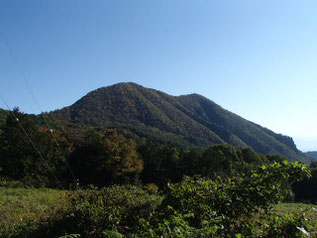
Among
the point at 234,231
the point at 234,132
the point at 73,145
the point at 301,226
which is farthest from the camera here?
the point at 234,132

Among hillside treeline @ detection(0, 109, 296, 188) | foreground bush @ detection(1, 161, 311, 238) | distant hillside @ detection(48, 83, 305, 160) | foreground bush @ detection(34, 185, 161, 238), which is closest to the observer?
foreground bush @ detection(1, 161, 311, 238)

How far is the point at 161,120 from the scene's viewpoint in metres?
121

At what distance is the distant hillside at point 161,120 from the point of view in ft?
351

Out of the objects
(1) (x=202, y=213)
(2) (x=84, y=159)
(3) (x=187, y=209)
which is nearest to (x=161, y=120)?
(2) (x=84, y=159)

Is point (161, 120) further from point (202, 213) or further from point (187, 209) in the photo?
point (202, 213)

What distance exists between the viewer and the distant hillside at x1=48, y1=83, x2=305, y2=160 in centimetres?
10687

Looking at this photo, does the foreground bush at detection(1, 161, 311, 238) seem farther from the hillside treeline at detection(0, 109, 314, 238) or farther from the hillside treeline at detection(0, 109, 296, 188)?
the hillside treeline at detection(0, 109, 296, 188)

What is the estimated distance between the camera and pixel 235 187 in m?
3.12

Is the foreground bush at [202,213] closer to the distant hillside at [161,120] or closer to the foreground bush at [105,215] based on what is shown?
the foreground bush at [105,215]

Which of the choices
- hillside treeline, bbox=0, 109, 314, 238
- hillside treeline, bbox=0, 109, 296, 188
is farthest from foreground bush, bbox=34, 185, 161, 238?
hillside treeline, bbox=0, 109, 296, 188

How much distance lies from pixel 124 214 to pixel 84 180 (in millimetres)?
25840

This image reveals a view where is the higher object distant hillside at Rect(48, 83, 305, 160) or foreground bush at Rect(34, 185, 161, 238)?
distant hillside at Rect(48, 83, 305, 160)

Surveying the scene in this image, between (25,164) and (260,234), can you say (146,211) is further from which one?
(25,164)

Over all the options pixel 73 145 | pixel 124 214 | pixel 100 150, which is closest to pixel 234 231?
pixel 124 214
